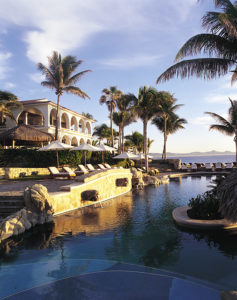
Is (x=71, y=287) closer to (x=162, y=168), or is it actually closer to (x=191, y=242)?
(x=191, y=242)

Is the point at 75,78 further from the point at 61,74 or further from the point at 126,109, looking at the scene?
the point at 126,109

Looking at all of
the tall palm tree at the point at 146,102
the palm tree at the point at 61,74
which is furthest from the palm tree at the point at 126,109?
the palm tree at the point at 61,74

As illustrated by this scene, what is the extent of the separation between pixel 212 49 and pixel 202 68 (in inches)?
31.8

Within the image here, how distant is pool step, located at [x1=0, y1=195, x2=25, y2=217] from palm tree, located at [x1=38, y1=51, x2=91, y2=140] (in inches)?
607

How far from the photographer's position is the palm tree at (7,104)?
1000 inches

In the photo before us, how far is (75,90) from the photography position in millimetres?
24672

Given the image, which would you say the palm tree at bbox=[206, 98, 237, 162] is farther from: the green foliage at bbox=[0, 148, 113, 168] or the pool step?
the pool step

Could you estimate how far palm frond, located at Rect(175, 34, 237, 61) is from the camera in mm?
8406

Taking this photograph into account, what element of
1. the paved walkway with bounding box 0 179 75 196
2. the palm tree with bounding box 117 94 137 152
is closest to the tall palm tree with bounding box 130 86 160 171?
the palm tree with bounding box 117 94 137 152

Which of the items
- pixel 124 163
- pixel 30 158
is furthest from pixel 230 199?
pixel 124 163

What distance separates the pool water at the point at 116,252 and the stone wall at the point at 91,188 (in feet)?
3.35

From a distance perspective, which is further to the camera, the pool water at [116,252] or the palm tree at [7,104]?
the palm tree at [7,104]

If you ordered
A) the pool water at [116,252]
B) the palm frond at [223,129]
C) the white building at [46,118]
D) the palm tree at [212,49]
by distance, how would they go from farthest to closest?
the white building at [46,118] → the palm frond at [223,129] → the palm tree at [212,49] → the pool water at [116,252]

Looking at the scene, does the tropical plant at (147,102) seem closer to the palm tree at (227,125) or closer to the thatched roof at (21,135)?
the palm tree at (227,125)
